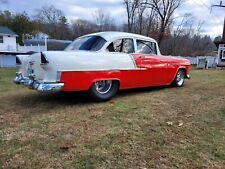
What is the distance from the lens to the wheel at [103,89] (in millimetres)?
5688

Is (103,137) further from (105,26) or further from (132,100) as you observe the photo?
(105,26)

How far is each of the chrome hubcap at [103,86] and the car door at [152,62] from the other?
1.05 meters

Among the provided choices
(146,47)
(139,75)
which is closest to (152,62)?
(146,47)

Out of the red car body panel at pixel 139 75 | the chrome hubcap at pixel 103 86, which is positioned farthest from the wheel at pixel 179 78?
the chrome hubcap at pixel 103 86

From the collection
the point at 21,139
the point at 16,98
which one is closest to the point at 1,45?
the point at 16,98

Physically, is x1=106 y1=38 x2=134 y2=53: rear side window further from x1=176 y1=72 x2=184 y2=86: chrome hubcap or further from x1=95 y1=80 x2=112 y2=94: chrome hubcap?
x1=176 y1=72 x2=184 y2=86: chrome hubcap

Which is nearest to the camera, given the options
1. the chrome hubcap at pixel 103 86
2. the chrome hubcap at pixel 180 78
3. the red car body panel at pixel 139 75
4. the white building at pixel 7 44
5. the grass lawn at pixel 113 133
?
A: the grass lawn at pixel 113 133

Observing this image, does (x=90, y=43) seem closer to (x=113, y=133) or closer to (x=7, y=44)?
(x=113, y=133)

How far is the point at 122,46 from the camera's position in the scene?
21.2ft

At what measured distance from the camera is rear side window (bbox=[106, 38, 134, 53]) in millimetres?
6176

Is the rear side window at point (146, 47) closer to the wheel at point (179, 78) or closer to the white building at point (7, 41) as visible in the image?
the wheel at point (179, 78)

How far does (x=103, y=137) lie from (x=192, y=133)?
1.32 metres

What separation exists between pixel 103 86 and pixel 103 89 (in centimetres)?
7

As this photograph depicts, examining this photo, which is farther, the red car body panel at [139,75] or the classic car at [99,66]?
the red car body panel at [139,75]
